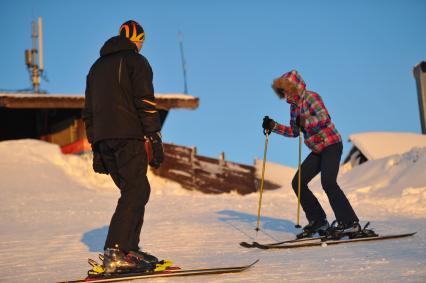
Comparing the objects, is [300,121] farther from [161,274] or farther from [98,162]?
[161,274]

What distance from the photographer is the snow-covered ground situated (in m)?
5.95

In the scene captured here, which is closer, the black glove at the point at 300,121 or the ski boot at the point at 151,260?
the ski boot at the point at 151,260

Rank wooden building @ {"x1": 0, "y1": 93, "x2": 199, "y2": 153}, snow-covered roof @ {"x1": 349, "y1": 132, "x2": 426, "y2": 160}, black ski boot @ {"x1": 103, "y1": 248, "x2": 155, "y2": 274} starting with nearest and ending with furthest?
black ski boot @ {"x1": 103, "y1": 248, "x2": 155, "y2": 274} → snow-covered roof @ {"x1": 349, "y1": 132, "x2": 426, "y2": 160} → wooden building @ {"x1": 0, "y1": 93, "x2": 199, "y2": 153}

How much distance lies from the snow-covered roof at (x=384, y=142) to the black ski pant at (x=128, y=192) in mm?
15415

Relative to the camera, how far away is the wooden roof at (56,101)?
73.9 feet

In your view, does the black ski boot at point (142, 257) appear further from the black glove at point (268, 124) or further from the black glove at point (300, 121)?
the black glove at point (268, 124)

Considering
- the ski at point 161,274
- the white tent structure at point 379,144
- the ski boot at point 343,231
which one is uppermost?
the white tent structure at point 379,144

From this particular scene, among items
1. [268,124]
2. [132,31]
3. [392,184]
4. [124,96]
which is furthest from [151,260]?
[392,184]

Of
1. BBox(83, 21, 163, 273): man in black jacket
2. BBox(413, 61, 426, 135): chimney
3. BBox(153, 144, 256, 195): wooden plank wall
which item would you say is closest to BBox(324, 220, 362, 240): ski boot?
BBox(83, 21, 163, 273): man in black jacket

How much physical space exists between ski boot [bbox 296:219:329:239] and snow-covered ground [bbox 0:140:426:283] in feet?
1.95

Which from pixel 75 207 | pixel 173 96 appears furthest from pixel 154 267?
pixel 173 96

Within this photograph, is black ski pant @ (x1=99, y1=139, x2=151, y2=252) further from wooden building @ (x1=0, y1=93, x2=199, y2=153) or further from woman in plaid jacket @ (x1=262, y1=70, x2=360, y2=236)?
wooden building @ (x1=0, y1=93, x2=199, y2=153)

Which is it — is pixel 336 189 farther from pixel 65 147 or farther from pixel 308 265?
pixel 65 147

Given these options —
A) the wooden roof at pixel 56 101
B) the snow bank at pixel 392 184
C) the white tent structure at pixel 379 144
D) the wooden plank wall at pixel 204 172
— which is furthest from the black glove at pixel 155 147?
the wooden plank wall at pixel 204 172
